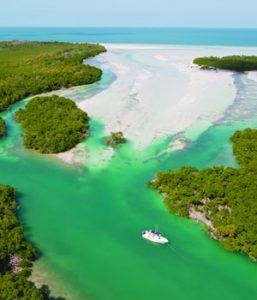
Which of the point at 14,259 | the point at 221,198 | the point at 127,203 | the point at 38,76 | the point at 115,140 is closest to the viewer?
the point at 14,259

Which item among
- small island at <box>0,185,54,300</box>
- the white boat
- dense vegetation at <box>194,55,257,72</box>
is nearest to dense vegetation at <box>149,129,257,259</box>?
the white boat

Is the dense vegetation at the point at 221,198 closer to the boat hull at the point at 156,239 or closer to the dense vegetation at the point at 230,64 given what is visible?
the boat hull at the point at 156,239

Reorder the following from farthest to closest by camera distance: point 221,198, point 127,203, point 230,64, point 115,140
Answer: point 230,64 < point 115,140 < point 127,203 < point 221,198

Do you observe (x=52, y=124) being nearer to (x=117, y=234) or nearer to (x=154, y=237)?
(x=117, y=234)

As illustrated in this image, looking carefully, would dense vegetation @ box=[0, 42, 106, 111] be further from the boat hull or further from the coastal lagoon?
the boat hull

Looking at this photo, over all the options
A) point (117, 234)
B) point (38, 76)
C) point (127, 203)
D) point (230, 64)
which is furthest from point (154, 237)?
point (230, 64)

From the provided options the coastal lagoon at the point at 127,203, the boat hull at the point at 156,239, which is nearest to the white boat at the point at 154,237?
the boat hull at the point at 156,239
